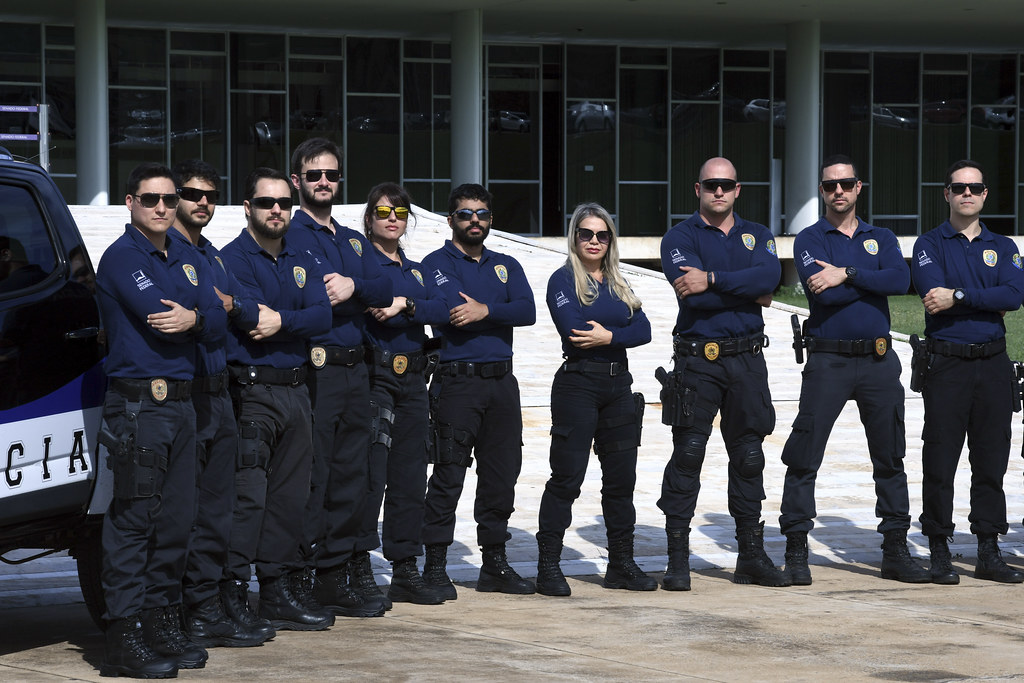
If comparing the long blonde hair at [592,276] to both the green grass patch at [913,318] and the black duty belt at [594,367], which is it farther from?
the green grass patch at [913,318]

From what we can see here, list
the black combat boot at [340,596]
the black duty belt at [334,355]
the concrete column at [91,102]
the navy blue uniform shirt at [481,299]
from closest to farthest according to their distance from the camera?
1. the black duty belt at [334,355]
2. the black combat boot at [340,596]
3. the navy blue uniform shirt at [481,299]
4. the concrete column at [91,102]

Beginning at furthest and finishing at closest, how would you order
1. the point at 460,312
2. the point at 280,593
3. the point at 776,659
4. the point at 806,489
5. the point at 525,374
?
the point at 525,374 < the point at 806,489 < the point at 460,312 < the point at 280,593 < the point at 776,659

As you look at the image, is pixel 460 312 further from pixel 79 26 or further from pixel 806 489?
pixel 79 26

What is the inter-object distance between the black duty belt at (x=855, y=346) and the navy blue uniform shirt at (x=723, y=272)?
395 millimetres

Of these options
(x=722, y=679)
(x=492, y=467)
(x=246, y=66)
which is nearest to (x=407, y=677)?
(x=722, y=679)

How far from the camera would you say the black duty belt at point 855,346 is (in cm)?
849

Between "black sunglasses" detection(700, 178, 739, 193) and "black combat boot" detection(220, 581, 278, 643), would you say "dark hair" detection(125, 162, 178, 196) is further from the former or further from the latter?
"black sunglasses" detection(700, 178, 739, 193)

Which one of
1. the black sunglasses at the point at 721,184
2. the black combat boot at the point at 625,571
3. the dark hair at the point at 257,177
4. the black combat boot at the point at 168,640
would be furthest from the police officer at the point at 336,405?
the black sunglasses at the point at 721,184

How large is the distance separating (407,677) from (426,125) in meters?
26.5

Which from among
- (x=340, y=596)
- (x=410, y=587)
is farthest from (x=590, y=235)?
(x=340, y=596)

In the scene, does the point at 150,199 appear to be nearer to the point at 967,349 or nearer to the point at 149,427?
the point at 149,427

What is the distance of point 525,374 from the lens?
16266 mm

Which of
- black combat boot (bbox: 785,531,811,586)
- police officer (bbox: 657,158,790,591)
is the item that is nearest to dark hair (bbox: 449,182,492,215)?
police officer (bbox: 657,158,790,591)

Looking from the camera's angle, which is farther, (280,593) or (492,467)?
(492,467)
